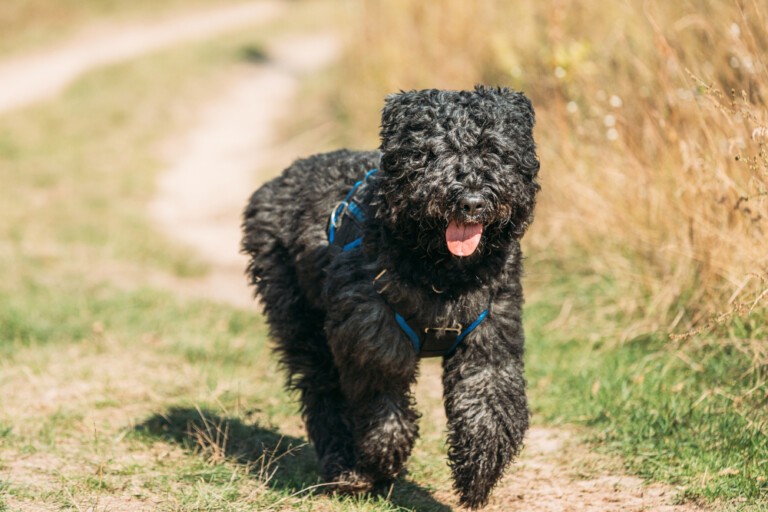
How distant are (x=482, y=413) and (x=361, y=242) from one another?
864 millimetres

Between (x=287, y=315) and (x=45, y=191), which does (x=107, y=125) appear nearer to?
(x=45, y=191)

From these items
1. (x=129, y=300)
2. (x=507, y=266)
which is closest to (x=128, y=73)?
(x=129, y=300)

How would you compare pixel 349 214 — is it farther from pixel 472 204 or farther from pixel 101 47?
pixel 101 47

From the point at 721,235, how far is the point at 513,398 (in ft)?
7.19

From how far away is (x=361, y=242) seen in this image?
4.24 metres

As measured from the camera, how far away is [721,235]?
18.7 ft

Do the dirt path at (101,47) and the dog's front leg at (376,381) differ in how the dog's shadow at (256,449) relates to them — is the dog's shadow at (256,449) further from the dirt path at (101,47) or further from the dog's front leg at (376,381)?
the dirt path at (101,47)

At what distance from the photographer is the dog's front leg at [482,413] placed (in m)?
4.05

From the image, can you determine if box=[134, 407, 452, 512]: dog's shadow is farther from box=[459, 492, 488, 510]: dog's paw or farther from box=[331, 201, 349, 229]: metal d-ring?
box=[331, 201, 349, 229]: metal d-ring

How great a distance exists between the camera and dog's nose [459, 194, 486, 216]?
367 centimetres

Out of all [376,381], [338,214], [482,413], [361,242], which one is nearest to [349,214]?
[338,214]

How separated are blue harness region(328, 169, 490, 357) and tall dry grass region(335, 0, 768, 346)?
49.5 inches

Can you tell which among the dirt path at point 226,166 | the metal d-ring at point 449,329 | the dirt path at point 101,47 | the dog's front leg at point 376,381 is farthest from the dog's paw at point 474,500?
the dirt path at point 101,47

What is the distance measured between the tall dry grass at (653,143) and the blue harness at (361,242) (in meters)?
1.26
